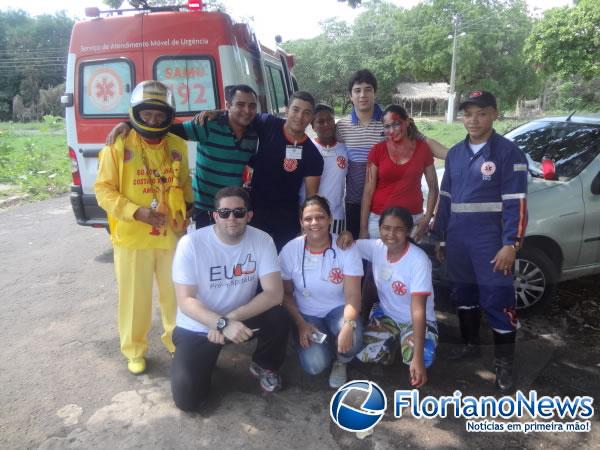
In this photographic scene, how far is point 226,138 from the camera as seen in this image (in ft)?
10.2

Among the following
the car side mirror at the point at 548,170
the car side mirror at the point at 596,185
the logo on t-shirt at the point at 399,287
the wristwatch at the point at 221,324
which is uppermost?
the car side mirror at the point at 548,170

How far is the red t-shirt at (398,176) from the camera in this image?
321 cm

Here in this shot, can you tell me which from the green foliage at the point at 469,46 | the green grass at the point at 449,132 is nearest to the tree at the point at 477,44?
the green foliage at the point at 469,46

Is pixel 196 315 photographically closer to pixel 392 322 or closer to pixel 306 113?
pixel 392 322

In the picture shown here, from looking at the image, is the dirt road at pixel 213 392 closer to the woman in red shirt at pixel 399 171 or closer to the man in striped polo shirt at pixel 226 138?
the woman in red shirt at pixel 399 171

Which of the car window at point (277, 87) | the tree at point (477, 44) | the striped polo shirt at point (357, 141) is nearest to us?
the striped polo shirt at point (357, 141)

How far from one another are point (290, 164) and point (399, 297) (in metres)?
1.18

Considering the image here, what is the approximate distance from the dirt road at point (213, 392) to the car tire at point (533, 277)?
0.21 metres

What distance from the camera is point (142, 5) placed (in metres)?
4.88

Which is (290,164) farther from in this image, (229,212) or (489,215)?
(489,215)

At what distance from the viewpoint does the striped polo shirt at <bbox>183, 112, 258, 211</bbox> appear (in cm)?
312

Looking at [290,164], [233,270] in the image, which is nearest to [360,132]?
[290,164]

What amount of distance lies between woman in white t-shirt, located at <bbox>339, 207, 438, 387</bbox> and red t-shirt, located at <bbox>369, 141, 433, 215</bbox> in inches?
11.0

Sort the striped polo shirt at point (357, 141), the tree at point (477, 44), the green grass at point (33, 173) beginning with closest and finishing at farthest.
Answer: the striped polo shirt at point (357, 141), the green grass at point (33, 173), the tree at point (477, 44)
